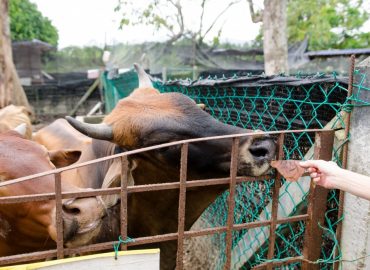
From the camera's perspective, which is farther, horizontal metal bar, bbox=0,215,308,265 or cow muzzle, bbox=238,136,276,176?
cow muzzle, bbox=238,136,276,176

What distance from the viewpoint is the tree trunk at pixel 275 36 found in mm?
8367

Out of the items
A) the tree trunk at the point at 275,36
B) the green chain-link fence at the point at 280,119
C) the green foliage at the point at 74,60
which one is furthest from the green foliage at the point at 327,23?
the green chain-link fence at the point at 280,119

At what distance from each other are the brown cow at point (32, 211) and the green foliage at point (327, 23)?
2713 cm

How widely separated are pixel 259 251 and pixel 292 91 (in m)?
1.26

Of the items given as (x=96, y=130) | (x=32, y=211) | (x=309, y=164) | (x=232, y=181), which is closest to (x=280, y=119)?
(x=232, y=181)

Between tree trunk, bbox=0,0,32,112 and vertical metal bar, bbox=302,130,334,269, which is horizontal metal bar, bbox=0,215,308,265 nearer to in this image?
vertical metal bar, bbox=302,130,334,269

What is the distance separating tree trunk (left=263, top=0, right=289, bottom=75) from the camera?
27.5 ft

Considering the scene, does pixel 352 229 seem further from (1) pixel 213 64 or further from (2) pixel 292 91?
(1) pixel 213 64

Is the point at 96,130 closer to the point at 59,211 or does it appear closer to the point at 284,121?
the point at 59,211

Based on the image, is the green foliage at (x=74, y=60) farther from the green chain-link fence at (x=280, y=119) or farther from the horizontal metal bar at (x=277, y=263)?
the horizontal metal bar at (x=277, y=263)

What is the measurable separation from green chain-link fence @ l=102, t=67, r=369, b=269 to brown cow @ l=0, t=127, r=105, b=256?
1176 mm

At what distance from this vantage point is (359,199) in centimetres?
212

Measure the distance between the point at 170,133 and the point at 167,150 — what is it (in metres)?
0.12

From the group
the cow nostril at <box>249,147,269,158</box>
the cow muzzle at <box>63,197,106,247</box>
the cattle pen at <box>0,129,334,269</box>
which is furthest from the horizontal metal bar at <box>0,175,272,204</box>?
the cow muzzle at <box>63,197,106,247</box>
